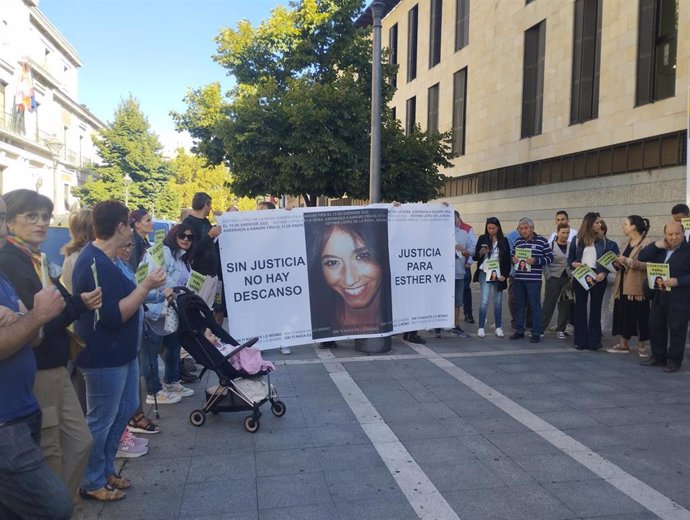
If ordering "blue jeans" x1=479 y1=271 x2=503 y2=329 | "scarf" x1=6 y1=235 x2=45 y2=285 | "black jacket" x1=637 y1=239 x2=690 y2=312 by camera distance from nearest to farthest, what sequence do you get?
"scarf" x1=6 y1=235 x2=45 y2=285 → "black jacket" x1=637 y1=239 x2=690 y2=312 → "blue jeans" x1=479 y1=271 x2=503 y2=329

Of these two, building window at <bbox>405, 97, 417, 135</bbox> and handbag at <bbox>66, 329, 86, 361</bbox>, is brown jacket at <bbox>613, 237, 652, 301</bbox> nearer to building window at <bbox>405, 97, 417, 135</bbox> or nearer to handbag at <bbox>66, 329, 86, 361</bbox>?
handbag at <bbox>66, 329, 86, 361</bbox>

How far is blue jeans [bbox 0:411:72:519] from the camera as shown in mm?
2293

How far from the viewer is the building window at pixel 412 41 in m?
26.5

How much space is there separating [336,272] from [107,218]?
3.79 m

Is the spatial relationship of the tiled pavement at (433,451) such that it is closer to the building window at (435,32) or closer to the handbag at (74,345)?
the handbag at (74,345)

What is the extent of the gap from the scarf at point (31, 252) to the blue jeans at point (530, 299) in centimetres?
705

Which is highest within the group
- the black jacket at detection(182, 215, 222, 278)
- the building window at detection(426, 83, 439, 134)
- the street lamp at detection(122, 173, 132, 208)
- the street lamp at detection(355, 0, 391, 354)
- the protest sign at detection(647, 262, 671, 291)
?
the building window at detection(426, 83, 439, 134)

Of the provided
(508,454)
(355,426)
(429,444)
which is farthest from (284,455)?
(508,454)

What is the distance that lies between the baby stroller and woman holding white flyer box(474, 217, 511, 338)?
488cm

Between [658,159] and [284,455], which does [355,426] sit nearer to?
[284,455]

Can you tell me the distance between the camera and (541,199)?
54.2ft

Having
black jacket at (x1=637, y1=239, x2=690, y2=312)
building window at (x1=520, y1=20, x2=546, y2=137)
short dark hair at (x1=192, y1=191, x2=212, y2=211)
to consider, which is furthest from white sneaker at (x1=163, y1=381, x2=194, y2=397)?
building window at (x1=520, y1=20, x2=546, y2=137)

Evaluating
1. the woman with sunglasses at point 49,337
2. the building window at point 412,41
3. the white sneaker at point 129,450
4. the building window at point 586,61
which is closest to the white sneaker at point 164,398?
the white sneaker at point 129,450

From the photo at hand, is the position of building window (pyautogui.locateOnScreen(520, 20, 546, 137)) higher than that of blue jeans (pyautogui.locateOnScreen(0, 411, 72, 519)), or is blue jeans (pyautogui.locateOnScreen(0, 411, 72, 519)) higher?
building window (pyautogui.locateOnScreen(520, 20, 546, 137))
